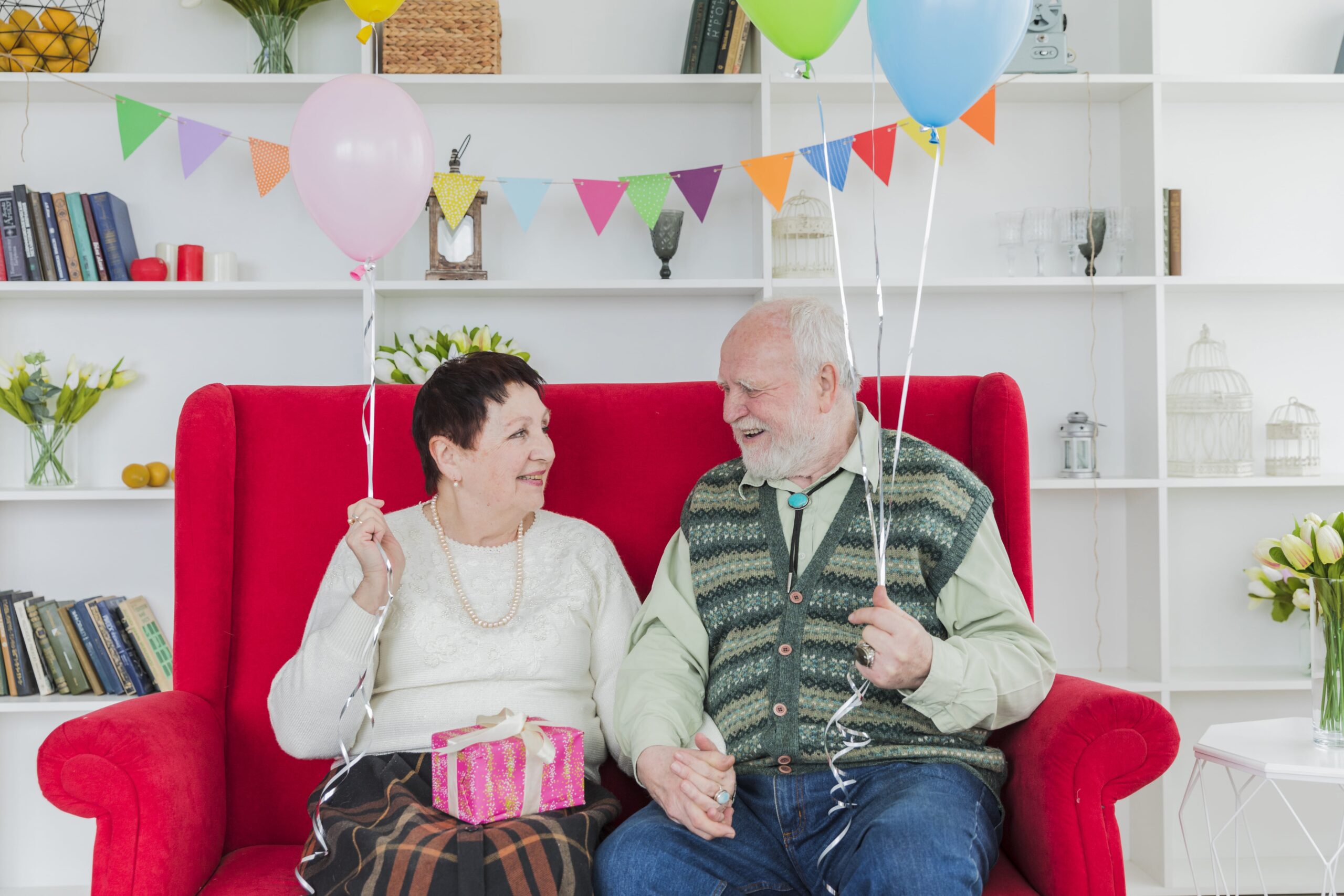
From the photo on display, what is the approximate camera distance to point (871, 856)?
1.36 m

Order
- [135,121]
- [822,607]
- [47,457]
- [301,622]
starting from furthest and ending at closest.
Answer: [47,457] → [135,121] → [301,622] → [822,607]

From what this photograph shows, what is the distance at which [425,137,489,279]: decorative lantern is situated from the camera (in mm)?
2758

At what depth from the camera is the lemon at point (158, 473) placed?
276 centimetres

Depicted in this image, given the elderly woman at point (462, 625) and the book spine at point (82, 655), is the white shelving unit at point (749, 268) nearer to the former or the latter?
the book spine at point (82, 655)

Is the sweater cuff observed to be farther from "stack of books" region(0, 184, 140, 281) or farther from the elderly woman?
"stack of books" region(0, 184, 140, 281)

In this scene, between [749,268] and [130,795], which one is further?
[749,268]

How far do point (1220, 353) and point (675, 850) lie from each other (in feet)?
7.48

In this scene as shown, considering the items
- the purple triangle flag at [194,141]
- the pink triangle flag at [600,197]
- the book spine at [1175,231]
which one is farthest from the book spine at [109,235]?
the book spine at [1175,231]

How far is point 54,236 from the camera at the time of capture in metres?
2.72

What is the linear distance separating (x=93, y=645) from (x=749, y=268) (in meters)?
1.99

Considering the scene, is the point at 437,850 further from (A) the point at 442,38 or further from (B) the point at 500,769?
(A) the point at 442,38

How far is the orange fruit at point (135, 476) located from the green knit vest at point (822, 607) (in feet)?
5.69

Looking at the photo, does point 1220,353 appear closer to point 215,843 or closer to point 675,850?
point 675,850

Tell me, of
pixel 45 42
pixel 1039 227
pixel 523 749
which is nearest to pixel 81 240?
pixel 45 42
